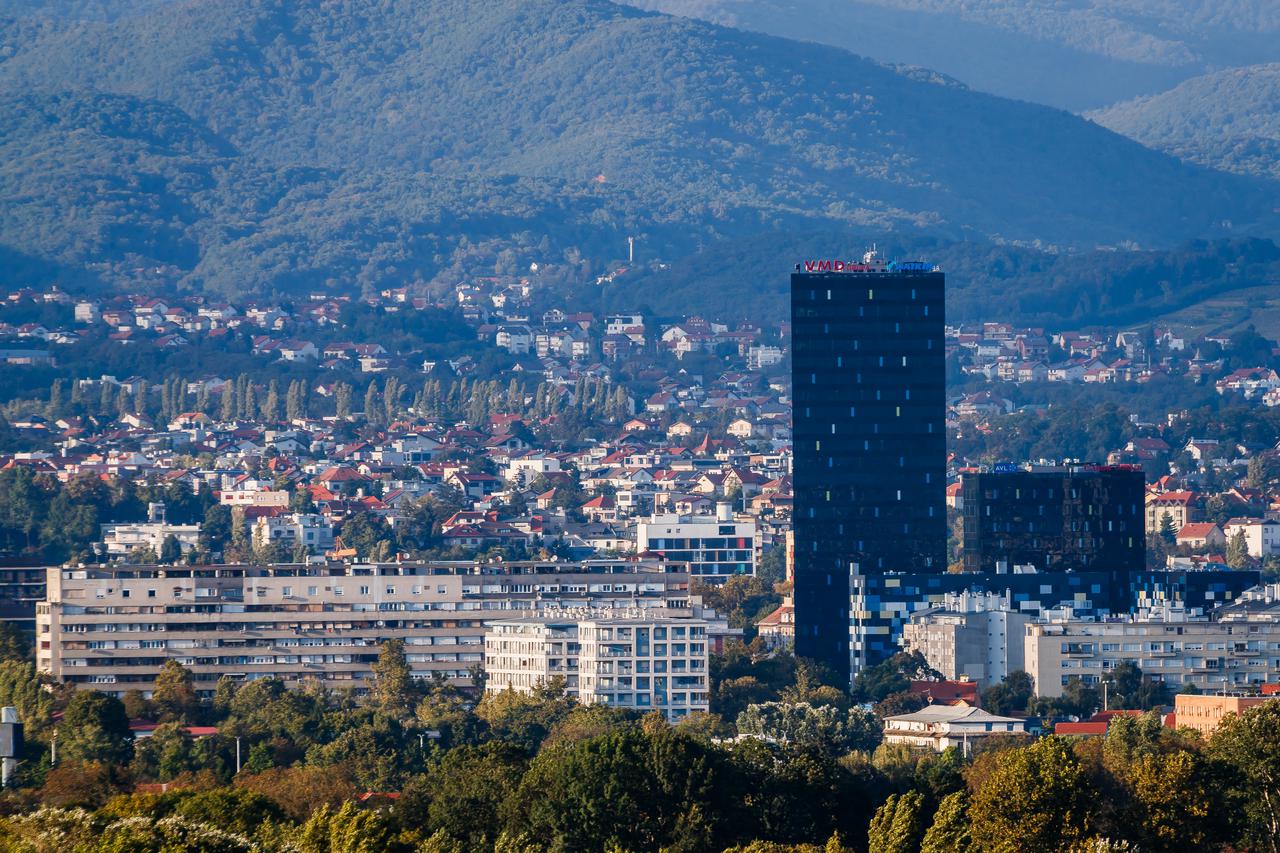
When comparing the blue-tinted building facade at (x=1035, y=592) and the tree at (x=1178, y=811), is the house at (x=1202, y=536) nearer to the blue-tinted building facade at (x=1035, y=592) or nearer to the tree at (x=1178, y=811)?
the blue-tinted building facade at (x=1035, y=592)

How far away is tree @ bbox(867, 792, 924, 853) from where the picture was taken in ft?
211

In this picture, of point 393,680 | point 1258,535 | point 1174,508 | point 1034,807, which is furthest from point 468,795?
point 1174,508

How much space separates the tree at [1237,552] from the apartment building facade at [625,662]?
4654 centimetres

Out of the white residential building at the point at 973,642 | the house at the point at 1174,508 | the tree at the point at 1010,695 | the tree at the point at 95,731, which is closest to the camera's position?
the tree at the point at 95,731

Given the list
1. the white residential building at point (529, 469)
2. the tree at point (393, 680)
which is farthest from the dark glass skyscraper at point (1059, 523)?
the white residential building at point (529, 469)

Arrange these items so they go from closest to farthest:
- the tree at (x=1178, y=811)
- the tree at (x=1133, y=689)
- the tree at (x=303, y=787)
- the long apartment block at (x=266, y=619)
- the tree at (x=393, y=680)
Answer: the tree at (x=1178, y=811) < the tree at (x=303, y=787) < the tree at (x=393, y=680) < the tree at (x=1133, y=689) < the long apartment block at (x=266, y=619)

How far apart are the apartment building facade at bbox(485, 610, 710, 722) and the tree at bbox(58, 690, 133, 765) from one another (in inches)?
661

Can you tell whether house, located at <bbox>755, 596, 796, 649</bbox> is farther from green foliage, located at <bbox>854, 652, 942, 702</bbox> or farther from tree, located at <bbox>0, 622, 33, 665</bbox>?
tree, located at <bbox>0, 622, 33, 665</bbox>

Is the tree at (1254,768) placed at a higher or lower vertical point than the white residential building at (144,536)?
lower

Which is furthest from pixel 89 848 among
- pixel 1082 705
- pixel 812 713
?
pixel 1082 705

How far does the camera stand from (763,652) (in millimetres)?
119625

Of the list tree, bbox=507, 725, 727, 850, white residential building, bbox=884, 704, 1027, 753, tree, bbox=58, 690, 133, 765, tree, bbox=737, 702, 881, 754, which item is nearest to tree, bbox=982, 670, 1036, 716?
white residential building, bbox=884, 704, 1027, 753

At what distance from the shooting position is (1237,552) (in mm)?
156875

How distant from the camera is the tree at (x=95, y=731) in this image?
3435 inches
